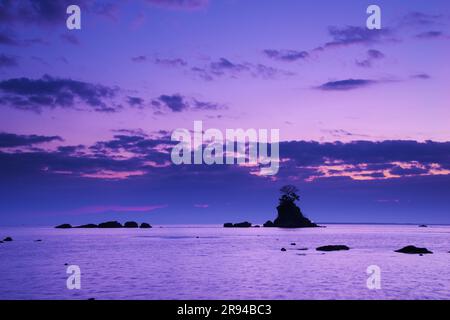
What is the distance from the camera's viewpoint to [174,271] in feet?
210

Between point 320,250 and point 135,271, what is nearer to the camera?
point 135,271

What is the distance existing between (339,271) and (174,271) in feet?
70.6

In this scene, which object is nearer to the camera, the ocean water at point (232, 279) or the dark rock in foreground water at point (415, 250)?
the ocean water at point (232, 279)

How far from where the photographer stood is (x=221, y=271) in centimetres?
6309

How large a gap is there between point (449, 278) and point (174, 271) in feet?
111

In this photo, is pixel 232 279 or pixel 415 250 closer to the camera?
pixel 232 279

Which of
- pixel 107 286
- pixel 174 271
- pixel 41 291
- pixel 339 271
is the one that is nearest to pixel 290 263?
pixel 339 271

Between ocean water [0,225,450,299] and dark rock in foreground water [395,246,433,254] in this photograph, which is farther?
dark rock in foreground water [395,246,433,254]
